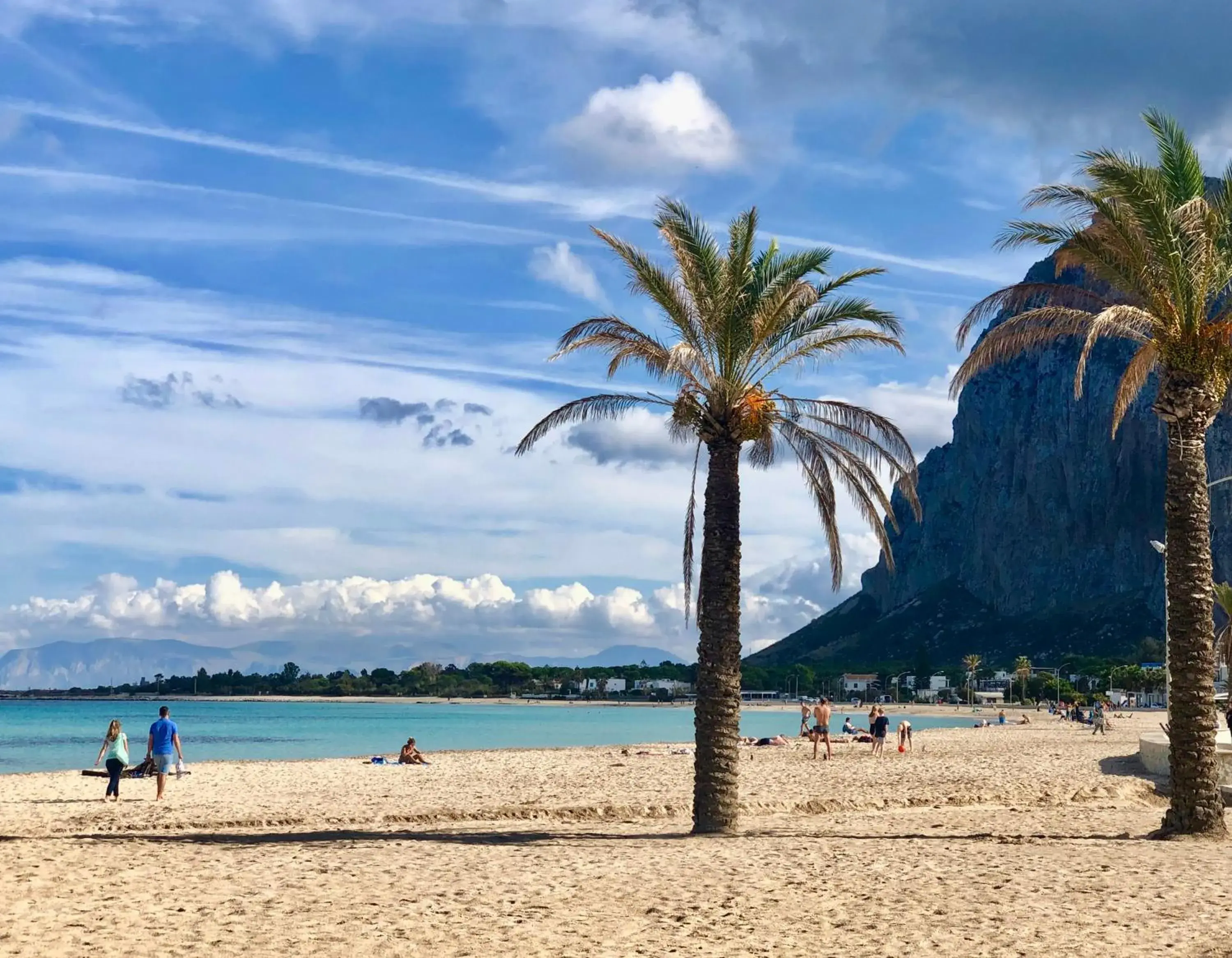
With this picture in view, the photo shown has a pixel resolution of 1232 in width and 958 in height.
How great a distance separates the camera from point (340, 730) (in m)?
95.4

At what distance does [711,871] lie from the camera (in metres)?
12.9

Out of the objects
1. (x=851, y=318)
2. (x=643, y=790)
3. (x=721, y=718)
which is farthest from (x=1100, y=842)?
(x=643, y=790)

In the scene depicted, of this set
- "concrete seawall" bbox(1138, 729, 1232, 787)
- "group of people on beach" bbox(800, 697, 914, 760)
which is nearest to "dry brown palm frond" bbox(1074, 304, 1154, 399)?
"concrete seawall" bbox(1138, 729, 1232, 787)

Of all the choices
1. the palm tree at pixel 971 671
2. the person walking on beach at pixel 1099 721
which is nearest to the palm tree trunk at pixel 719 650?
the person walking on beach at pixel 1099 721

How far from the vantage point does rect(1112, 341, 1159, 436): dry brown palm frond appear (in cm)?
1731

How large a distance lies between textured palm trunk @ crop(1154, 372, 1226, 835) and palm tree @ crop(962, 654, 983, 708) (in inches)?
5890

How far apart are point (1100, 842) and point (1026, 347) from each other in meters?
6.42

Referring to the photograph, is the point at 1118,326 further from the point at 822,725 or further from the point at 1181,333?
the point at 822,725

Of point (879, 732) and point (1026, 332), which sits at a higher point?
point (1026, 332)

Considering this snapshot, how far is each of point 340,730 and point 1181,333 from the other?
284ft

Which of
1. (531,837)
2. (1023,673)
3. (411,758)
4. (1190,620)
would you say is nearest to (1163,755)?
(1190,620)

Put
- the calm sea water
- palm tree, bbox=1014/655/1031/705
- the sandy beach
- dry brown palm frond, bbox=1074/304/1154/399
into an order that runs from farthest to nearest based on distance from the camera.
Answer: palm tree, bbox=1014/655/1031/705
the calm sea water
dry brown palm frond, bbox=1074/304/1154/399
the sandy beach

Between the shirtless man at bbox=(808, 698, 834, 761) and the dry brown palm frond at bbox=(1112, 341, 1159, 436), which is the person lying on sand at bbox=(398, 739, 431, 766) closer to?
the shirtless man at bbox=(808, 698, 834, 761)

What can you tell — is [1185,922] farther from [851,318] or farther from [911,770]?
[911,770]
